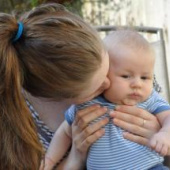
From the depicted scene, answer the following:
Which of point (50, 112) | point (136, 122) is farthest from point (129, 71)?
point (50, 112)

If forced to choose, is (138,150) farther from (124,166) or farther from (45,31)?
(45,31)

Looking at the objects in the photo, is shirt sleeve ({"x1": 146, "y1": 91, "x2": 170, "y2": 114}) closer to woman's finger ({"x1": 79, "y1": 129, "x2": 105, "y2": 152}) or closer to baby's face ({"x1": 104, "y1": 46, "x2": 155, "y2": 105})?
baby's face ({"x1": 104, "y1": 46, "x2": 155, "y2": 105})

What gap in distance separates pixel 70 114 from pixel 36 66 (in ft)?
1.69

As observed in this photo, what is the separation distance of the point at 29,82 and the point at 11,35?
174 mm

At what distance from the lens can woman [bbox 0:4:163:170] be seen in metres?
1.46

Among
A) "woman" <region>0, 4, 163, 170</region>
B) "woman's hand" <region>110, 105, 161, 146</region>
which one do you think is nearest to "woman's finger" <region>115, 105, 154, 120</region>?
"woman's hand" <region>110, 105, 161, 146</region>

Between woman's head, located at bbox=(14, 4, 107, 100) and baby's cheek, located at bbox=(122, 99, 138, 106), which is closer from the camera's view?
woman's head, located at bbox=(14, 4, 107, 100)

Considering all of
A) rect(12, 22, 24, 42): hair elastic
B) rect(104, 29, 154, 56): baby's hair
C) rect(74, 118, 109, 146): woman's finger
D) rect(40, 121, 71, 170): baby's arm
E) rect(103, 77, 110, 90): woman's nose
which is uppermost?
rect(12, 22, 24, 42): hair elastic

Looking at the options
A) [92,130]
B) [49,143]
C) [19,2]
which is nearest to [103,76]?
[92,130]

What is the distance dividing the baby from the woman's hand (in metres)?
0.02

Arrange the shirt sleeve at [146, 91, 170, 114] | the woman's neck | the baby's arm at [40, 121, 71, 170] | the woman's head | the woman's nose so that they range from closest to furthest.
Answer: the woman's head < the woman's nose < the shirt sleeve at [146, 91, 170, 114] < the baby's arm at [40, 121, 71, 170] < the woman's neck

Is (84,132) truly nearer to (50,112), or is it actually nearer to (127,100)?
(127,100)

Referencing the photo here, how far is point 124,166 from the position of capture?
1776 millimetres

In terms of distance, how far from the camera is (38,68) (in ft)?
4.88
